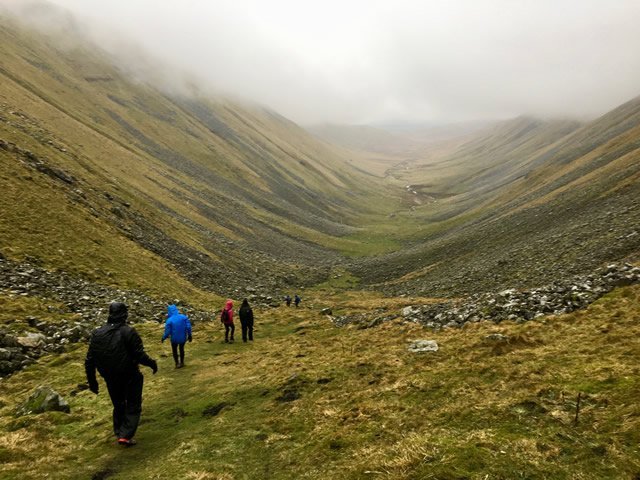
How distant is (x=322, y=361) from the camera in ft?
62.9

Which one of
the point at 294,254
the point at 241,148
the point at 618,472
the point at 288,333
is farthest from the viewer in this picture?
the point at 241,148

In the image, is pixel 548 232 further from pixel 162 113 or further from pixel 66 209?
pixel 162 113

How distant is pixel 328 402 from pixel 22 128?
193 ft

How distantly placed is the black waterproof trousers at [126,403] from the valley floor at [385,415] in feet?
1.81

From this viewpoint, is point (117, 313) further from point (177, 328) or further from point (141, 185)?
point (141, 185)

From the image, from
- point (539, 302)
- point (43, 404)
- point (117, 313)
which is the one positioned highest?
point (117, 313)

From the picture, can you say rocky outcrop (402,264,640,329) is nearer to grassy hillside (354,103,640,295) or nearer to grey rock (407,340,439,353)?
grey rock (407,340,439,353)

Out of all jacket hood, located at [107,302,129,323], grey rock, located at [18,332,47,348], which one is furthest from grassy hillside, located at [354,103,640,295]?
grey rock, located at [18,332,47,348]

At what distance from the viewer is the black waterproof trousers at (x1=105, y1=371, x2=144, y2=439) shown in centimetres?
1177

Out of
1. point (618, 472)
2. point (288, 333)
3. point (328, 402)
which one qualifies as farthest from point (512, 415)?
point (288, 333)

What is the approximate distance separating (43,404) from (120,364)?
578cm

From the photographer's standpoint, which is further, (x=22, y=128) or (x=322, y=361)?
(x=22, y=128)

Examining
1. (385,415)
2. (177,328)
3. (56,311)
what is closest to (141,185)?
(56,311)

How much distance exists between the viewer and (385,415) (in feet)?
39.5
